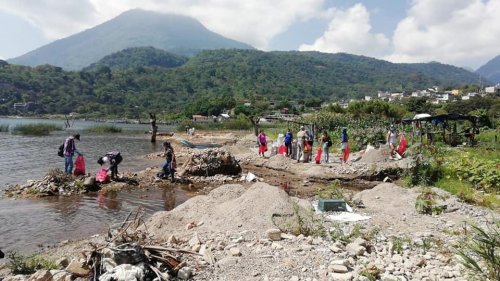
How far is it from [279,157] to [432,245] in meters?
14.3

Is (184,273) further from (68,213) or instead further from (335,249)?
(68,213)

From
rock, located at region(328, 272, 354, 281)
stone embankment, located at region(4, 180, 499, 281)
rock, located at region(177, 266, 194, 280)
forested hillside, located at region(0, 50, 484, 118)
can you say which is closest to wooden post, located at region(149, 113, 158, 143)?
stone embankment, located at region(4, 180, 499, 281)

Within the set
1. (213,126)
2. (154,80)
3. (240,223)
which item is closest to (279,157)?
(240,223)

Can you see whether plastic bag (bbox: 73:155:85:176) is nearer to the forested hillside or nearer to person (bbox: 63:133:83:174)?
person (bbox: 63:133:83:174)

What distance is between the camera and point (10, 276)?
21.9 ft

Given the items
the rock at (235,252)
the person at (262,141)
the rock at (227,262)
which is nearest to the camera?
the rock at (227,262)

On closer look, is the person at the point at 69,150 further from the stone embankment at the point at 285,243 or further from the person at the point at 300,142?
the person at the point at 300,142

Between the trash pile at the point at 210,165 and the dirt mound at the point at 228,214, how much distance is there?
24.3 ft

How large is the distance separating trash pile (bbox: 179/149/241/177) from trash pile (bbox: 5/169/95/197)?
435 centimetres

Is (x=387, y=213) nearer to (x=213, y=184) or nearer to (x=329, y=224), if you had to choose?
(x=329, y=224)

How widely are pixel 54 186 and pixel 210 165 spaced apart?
6.52 metres

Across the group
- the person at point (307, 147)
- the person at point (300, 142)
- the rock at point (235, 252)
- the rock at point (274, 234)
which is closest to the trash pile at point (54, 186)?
the rock at point (274, 234)

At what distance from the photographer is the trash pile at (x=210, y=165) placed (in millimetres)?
17906

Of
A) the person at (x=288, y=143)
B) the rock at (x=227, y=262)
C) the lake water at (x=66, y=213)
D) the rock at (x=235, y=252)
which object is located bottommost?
the lake water at (x=66, y=213)
